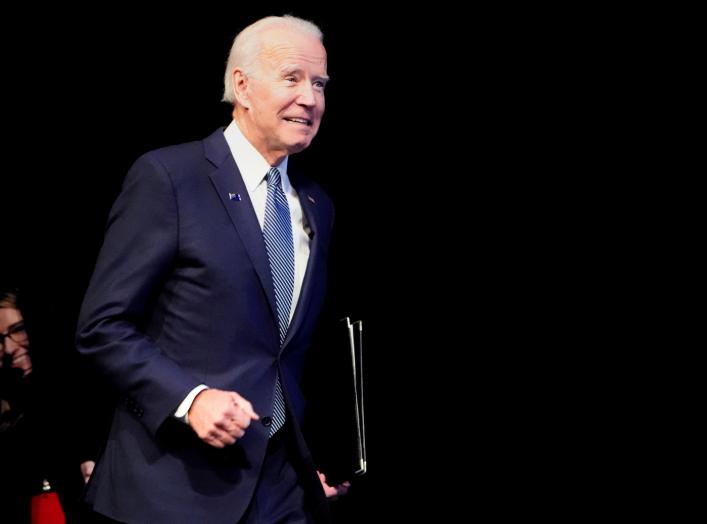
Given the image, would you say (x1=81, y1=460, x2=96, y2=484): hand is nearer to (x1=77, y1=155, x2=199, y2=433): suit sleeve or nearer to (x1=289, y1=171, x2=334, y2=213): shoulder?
(x1=77, y1=155, x2=199, y2=433): suit sleeve

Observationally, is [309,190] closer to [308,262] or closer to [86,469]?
[308,262]

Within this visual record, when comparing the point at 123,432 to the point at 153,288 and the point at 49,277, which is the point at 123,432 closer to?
the point at 153,288

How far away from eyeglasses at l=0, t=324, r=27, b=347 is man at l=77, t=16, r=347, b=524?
3.24 feet

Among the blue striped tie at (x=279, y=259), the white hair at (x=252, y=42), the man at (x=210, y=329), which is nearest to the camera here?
the man at (x=210, y=329)

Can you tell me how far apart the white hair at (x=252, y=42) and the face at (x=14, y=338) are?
3.57 feet

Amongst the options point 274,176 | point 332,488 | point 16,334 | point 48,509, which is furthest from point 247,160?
point 48,509

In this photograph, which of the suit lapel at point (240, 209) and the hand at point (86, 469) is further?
the hand at point (86, 469)

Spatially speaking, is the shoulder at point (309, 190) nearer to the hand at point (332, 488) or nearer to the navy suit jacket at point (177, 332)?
the navy suit jacket at point (177, 332)

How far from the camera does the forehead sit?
1789 millimetres

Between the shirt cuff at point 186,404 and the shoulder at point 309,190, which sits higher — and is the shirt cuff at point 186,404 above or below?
below

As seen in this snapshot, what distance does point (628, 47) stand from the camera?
2.59 m

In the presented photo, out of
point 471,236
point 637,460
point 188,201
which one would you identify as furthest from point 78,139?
point 637,460

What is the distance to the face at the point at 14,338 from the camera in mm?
2533

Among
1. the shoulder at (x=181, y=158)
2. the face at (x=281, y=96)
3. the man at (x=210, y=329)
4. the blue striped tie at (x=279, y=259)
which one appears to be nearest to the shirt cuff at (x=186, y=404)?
the man at (x=210, y=329)
